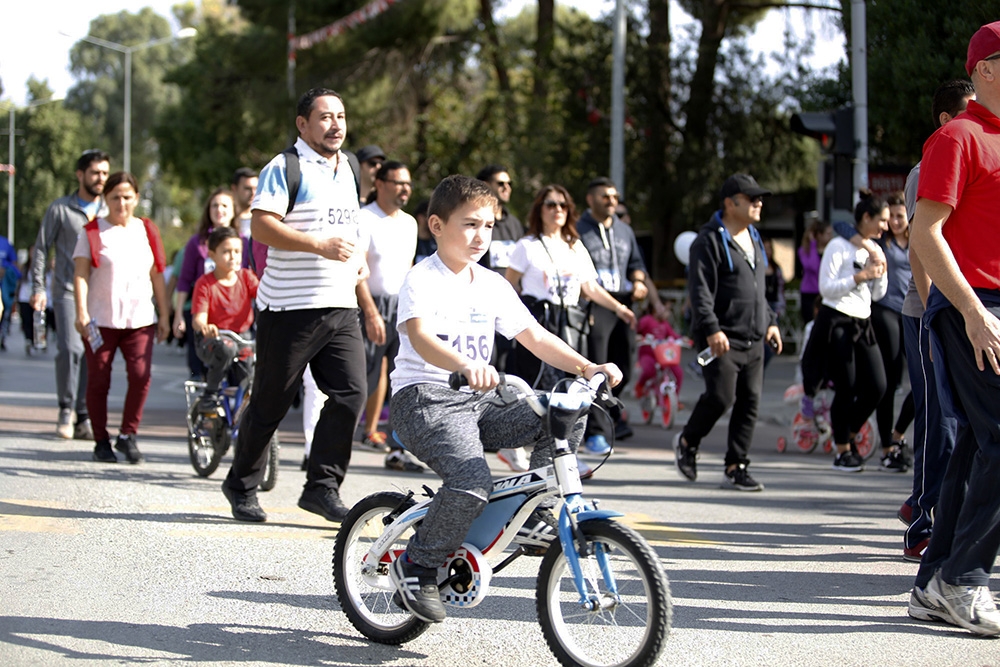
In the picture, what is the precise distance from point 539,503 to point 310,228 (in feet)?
8.33

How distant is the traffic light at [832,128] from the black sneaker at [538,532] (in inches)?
353

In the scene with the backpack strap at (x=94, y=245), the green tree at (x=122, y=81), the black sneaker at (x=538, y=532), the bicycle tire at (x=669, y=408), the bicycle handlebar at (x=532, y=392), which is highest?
the green tree at (x=122, y=81)

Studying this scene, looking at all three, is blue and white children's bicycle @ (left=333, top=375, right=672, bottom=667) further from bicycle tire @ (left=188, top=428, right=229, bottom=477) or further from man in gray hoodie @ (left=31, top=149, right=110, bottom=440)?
man in gray hoodie @ (left=31, top=149, right=110, bottom=440)

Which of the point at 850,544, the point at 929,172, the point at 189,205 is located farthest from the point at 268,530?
the point at 189,205

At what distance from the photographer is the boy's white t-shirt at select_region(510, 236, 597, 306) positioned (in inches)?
326

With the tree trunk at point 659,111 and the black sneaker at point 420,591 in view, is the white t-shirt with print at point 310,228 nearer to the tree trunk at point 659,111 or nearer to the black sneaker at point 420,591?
the black sneaker at point 420,591

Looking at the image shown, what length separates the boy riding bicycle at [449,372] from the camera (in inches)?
156

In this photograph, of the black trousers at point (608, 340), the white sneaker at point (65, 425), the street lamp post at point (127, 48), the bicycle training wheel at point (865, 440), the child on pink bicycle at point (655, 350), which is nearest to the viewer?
the black trousers at point (608, 340)

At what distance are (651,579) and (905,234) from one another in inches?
221

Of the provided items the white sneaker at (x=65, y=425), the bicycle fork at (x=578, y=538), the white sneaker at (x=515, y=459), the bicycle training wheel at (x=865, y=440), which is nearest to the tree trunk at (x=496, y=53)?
the white sneaker at (x=65, y=425)

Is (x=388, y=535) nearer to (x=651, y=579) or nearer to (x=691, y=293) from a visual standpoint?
(x=651, y=579)

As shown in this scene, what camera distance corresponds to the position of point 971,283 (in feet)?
→ 14.7

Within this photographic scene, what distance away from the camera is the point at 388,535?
4.26m

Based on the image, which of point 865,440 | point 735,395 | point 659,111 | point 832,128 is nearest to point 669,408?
point 865,440
